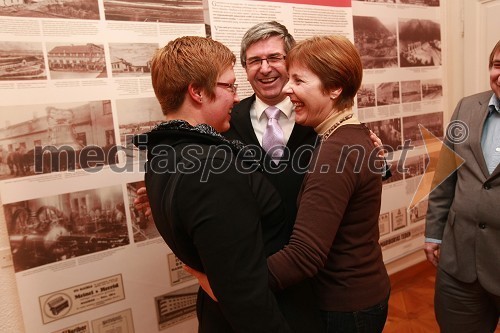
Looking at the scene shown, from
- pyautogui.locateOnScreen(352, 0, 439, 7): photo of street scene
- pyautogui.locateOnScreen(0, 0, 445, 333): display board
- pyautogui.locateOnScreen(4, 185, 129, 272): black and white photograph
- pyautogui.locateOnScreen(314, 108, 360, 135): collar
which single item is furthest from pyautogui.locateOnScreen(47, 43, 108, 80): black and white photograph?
pyautogui.locateOnScreen(352, 0, 439, 7): photo of street scene

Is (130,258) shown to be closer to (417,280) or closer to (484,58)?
(417,280)

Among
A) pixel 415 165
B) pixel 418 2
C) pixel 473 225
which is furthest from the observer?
pixel 415 165

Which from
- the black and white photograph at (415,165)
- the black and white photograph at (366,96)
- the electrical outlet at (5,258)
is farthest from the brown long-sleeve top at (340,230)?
the black and white photograph at (415,165)

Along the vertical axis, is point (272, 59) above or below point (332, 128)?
above

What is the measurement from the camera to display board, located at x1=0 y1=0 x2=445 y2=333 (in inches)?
60.1

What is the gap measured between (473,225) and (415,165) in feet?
4.57

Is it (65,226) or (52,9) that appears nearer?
(52,9)

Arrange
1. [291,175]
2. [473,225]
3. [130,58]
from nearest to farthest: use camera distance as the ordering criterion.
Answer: [291,175] < [473,225] < [130,58]

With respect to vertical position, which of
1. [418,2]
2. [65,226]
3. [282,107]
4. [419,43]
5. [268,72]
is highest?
[418,2]

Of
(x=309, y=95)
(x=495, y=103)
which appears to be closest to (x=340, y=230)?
(x=309, y=95)

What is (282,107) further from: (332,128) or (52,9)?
(52,9)

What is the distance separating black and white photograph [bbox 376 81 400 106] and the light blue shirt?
1.08m

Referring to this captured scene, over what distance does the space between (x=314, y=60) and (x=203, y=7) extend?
3.22 ft

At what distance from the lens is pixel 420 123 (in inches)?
116
